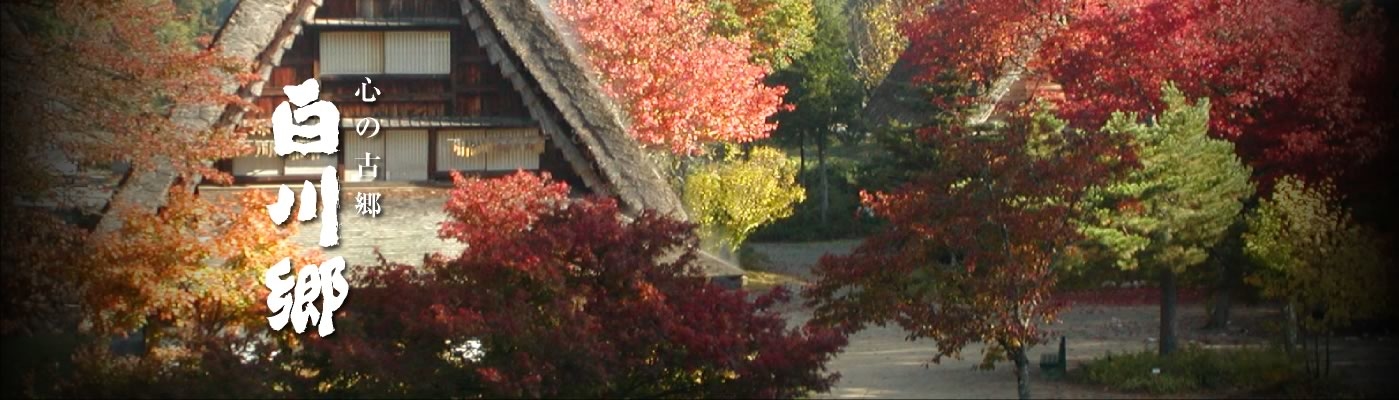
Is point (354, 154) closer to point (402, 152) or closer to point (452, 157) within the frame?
point (402, 152)

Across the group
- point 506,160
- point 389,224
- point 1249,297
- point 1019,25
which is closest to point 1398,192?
point 1249,297

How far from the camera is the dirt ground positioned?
20.0 m

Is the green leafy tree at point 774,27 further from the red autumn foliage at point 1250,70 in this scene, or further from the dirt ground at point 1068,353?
the red autumn foliage at point 1250,70

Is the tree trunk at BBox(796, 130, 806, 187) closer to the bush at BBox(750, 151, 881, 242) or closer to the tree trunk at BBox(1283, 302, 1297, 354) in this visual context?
the bush at BBox(750, 151, 881, 242)

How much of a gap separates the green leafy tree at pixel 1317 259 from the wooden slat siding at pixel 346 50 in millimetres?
10565

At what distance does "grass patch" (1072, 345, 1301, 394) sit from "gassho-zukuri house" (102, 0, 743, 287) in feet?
19.7

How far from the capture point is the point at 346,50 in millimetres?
18797

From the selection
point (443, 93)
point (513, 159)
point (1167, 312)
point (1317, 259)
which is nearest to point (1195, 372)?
point (1167, 312)

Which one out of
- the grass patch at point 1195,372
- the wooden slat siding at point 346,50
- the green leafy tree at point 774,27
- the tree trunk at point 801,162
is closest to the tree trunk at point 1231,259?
the grass patch at point 1195,372

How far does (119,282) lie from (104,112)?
1828 millimetres

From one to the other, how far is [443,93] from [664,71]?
10116mm

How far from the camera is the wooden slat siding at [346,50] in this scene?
18.8 metres

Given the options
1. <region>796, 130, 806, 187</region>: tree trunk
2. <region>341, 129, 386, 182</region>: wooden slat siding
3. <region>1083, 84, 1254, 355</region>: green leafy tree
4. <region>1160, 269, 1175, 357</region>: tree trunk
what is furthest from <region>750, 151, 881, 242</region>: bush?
<region>341, 129, 386, 182</region>: wooden slat siding

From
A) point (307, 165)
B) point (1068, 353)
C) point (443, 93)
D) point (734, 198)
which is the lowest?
point (1068, 353)
